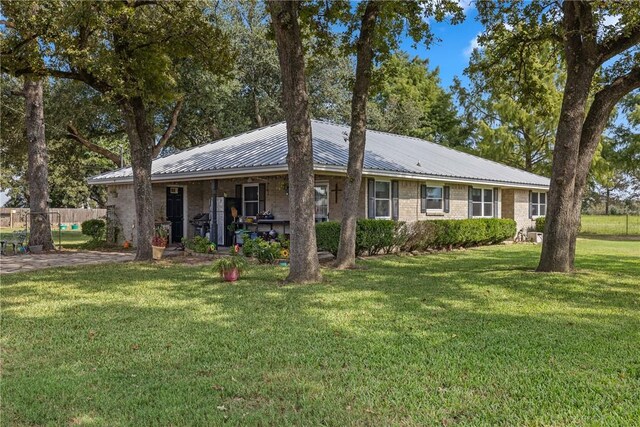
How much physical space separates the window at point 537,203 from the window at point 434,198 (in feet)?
26.7

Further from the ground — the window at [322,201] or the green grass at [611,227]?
the window at [322,201]

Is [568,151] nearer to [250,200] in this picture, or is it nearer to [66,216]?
[250,200]

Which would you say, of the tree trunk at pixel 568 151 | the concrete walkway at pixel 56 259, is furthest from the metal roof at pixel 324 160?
the tree trunk at pixel 568 151

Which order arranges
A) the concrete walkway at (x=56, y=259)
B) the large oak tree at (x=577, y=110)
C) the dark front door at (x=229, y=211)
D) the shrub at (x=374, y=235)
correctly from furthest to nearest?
the dark front door at (x=229, y=211) < the shrub at (x=374, y=235) < the concrete walkway at (x=56, y=259) < the large oak tree at (x=577, y=110)

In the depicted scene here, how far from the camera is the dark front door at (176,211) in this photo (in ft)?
57.0

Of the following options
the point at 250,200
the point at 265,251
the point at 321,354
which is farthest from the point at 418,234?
the point at 321,354

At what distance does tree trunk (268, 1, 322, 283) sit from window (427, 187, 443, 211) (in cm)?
913

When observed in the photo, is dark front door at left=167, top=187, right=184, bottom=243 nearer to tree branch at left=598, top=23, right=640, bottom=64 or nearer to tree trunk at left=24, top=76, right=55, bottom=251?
tree trunk at left=24, top=76, right=55, bottom=251

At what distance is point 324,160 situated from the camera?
1297 cm

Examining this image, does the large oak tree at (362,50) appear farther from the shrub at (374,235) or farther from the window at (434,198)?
the window at (434,198)

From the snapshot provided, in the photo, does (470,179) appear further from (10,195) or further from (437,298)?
(10,195)

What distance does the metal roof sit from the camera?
535 inches

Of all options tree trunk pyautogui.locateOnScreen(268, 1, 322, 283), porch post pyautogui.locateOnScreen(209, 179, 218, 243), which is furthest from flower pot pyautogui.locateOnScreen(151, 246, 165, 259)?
tree trunk pyautogui.locateOnScreen(268, 1, 322, 283)

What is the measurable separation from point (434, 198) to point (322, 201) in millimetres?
4959
